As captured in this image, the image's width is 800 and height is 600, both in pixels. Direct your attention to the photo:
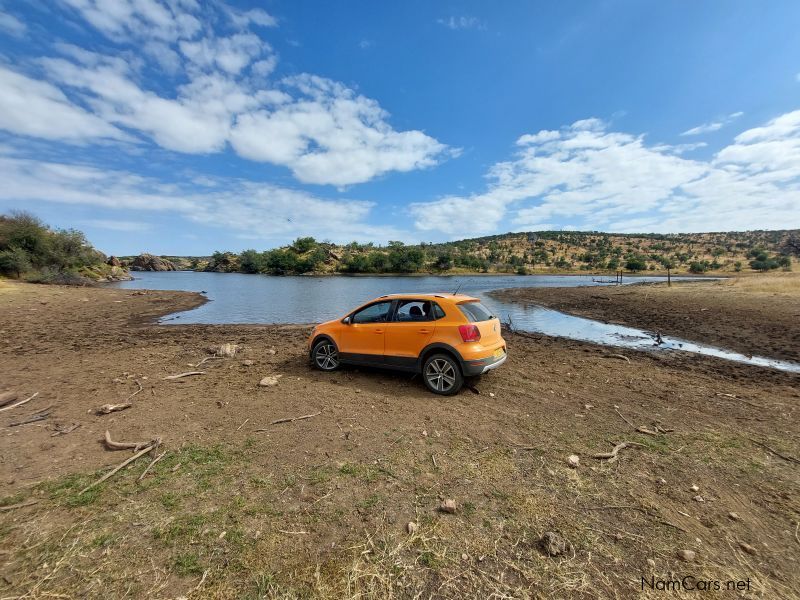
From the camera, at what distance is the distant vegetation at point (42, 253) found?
116 ft

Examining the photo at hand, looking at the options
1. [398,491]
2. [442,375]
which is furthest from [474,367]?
[398,491]

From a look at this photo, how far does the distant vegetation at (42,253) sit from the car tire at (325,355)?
41.9 m

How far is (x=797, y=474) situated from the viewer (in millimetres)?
3611

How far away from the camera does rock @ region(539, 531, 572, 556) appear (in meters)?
2.59

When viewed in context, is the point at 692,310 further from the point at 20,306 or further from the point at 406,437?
the point at 20,306

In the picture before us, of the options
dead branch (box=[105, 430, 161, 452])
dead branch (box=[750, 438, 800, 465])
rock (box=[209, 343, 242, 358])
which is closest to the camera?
dead branch (box=[750, 438, 800, 465])

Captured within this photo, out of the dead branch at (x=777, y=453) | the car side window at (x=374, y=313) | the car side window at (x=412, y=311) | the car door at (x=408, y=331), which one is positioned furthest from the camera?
the car side window at (x=374, y=313)

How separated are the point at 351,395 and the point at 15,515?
159 inches

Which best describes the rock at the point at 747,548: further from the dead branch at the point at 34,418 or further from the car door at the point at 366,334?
the dead branch at the point at 34,418

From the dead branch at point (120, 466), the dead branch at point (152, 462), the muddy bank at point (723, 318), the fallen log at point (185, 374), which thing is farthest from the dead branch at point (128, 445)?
the muddy bank at point (723, 318)

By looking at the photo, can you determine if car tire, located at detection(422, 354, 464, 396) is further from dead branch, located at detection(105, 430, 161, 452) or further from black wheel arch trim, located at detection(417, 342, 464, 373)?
dead branch, located at detection(105, 430, 161, 452)

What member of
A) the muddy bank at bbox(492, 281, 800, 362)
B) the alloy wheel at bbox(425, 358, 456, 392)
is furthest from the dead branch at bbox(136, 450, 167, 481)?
the muddy bank at bbox(492, 281, 800, 362)

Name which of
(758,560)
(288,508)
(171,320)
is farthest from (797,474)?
(171,320)

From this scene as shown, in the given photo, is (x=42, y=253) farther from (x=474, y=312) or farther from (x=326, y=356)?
(x=474, y=312)
